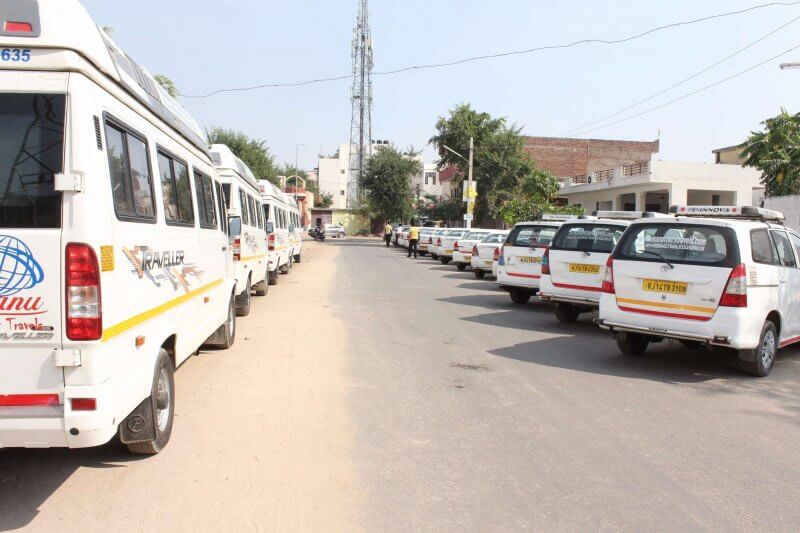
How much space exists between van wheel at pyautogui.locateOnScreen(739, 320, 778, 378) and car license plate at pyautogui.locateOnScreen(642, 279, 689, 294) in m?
1.02

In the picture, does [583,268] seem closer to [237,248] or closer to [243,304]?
[237,248]

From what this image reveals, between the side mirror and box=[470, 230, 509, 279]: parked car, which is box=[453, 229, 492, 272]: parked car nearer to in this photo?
box=[470, 230, 509, 279]: parked car

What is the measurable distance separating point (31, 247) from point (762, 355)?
764cm

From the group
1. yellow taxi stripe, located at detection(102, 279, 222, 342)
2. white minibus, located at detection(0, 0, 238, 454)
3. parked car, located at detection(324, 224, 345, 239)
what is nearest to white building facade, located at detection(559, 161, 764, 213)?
yellow taxi stripe, located at detection(102, 279, 222, 342)

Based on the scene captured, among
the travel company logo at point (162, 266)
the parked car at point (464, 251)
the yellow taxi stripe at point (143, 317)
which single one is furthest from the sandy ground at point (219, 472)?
the parked car at point (464, 251)

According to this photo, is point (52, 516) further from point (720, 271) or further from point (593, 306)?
point (593, 306)

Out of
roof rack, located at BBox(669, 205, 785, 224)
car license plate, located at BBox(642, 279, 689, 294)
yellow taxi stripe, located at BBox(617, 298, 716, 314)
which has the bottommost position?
yellow taxi stripe, located at BBox(617, 298, 716, 314)

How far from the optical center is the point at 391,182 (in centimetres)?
6288

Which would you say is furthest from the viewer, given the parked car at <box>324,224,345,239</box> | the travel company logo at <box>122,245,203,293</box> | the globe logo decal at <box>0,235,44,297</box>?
the parked car at <box>324,224,345,239</box>

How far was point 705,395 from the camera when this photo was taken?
696 cm

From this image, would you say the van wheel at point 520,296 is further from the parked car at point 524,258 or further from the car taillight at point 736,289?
the car taillight at point 736,289

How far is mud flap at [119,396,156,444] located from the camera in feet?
15.2

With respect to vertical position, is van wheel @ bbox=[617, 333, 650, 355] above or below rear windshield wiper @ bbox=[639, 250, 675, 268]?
below

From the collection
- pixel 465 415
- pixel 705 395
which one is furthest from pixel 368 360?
pixel 705 395
